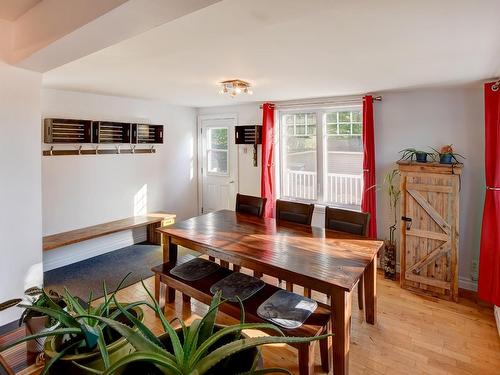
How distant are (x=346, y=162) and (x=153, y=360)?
416 centimetres

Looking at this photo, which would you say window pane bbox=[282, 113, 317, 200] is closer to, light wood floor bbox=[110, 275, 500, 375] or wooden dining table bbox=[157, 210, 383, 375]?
wooden dining table bbox=[157, 210, 383, 375]

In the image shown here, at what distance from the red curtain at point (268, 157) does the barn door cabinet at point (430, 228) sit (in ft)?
6.40

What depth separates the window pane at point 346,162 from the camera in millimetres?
4266

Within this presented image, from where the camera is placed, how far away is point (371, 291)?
2701 millimetres

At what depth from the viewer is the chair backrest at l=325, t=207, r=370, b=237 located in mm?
2785

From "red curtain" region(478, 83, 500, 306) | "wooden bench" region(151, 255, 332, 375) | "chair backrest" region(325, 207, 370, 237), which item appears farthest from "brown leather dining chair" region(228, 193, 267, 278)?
"red curtain" region(478, 83, 500, 306)

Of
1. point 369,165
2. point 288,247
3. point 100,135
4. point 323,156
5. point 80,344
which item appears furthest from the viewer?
point 323,156

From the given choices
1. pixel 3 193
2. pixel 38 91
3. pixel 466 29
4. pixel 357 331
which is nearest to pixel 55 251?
pixel 3 193

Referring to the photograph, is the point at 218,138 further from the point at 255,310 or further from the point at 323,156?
the point at 255,310

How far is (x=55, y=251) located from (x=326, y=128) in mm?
4024

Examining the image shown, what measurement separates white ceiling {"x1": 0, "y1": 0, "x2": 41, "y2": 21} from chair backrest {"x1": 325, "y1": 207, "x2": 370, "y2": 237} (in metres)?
2.72

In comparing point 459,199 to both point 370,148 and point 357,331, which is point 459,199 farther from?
point 357,331

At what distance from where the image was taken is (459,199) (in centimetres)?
336

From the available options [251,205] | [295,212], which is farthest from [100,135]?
[295,212]
